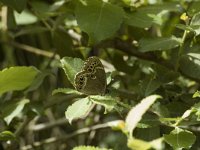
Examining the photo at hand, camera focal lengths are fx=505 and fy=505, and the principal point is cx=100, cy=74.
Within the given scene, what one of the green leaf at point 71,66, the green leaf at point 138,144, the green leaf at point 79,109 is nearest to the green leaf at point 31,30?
the green leaf at point 71,66

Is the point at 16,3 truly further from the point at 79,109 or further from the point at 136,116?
the point at 136,116

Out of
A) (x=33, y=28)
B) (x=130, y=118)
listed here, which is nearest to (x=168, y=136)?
(x=130, y=118)

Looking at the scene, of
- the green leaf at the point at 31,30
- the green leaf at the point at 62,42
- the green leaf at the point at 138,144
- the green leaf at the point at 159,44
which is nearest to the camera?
the green leaf at the point at 138,144

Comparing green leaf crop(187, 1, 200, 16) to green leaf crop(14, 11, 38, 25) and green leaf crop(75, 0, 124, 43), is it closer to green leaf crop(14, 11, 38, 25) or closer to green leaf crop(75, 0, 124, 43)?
green leaf crop(75, 0, 124, 43)

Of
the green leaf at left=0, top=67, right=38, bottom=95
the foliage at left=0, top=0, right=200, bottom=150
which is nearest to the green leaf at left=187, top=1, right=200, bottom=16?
the foliage at left=0, top=0, right=200, bottom=150

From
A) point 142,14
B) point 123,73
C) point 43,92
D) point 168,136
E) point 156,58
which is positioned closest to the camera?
point 168,136

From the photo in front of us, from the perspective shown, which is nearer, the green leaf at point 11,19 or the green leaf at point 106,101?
the green leaf at point 106,101

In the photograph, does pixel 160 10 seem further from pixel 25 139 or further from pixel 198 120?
pixel 25 139

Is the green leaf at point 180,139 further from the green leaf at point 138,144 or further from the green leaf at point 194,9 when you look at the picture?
the green leaf at point 194,9
